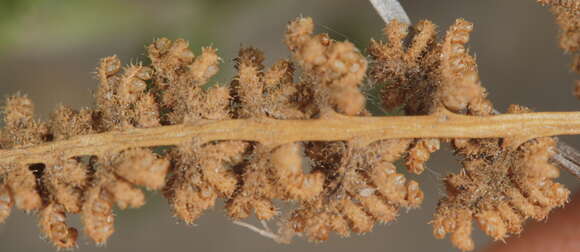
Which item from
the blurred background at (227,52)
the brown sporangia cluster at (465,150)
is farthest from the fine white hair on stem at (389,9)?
the blurred background at (227,52)

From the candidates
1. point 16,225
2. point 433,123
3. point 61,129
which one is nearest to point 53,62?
point 16,225

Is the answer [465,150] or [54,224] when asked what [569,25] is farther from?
[54,224]

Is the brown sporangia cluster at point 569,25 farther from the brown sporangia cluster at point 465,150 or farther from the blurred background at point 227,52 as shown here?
the blurred background at point 227,52

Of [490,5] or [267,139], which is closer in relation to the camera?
[267,139]

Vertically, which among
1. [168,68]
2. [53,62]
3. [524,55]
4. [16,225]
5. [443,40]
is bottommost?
[16,225]

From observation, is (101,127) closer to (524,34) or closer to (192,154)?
(192,154)

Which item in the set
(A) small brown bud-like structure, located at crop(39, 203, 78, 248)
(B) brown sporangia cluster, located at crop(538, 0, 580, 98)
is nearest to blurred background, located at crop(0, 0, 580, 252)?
(B) brown sporangia cluster, located at crop(538, 0, 580, 98)

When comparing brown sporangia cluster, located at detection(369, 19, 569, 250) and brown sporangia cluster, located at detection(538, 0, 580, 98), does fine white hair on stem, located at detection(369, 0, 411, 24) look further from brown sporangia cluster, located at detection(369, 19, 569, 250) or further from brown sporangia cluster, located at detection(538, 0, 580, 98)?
brown sporangia cluster, located at detection(538, 0, 580, 98)
